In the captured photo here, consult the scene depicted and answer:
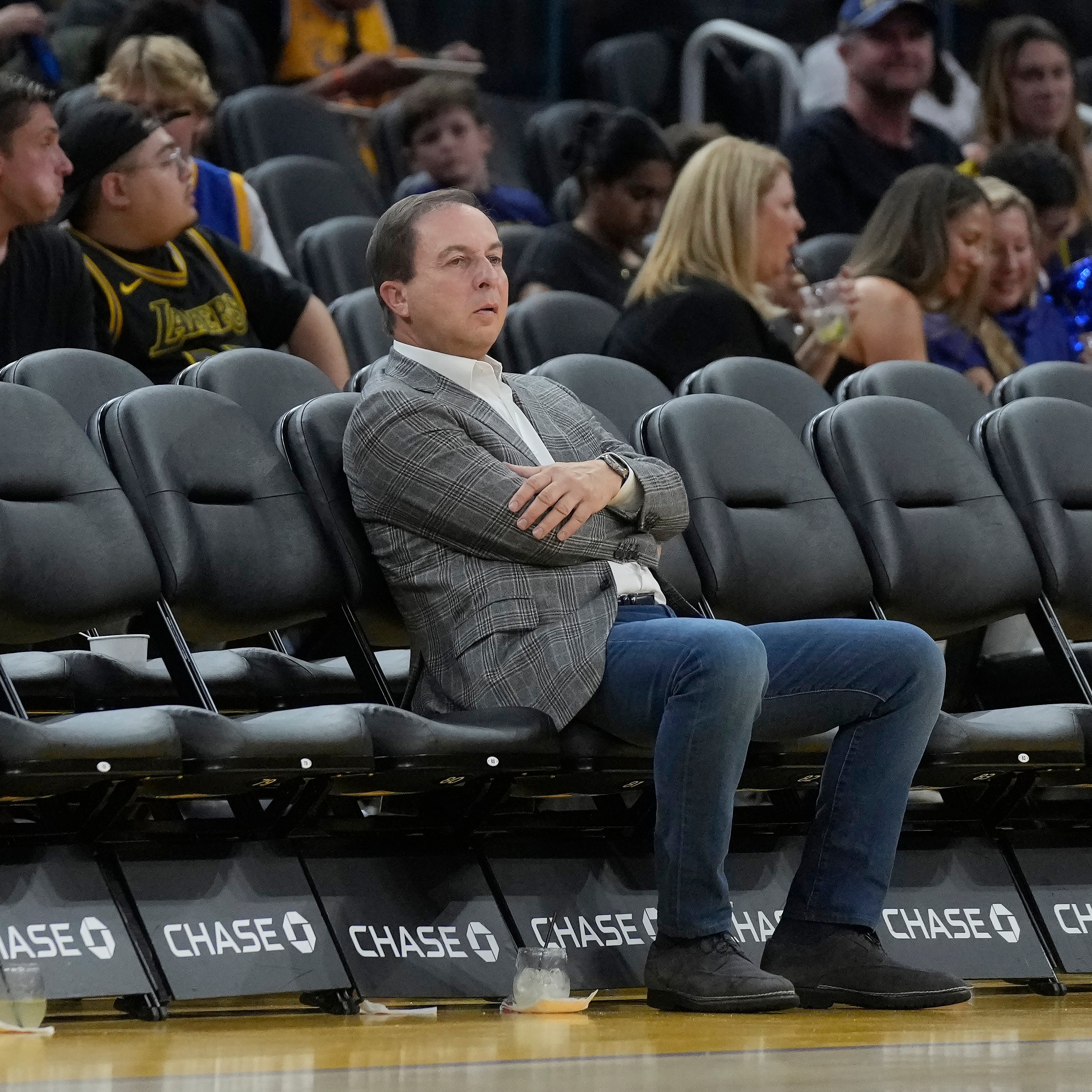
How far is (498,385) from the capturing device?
10.2ft

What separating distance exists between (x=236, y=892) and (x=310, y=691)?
456 mm

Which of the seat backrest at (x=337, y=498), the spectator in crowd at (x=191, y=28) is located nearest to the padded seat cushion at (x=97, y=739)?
the seat backrest at (x=337, y=498)

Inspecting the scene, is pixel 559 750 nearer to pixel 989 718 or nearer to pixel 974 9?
pixel 989 718

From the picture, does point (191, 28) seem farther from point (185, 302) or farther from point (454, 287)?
point (454, 287)

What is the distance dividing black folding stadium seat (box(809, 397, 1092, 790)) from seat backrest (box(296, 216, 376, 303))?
6.69 feet

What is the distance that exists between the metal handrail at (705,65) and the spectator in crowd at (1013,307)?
222cm

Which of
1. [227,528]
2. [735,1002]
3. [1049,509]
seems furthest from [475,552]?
[1049,509]

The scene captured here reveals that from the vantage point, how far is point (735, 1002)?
263 centimetres

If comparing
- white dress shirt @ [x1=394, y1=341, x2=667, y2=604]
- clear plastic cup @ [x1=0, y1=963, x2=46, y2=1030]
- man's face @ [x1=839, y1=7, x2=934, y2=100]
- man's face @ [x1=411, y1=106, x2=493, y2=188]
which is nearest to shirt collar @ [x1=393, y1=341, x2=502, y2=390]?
white dress shirt @ [x1=394, y1=341, x2=667, y2=604]

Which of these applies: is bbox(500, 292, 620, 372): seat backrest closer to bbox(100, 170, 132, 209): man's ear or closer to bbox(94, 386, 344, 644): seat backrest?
bbox(100, 170, 132, 209): man's ear

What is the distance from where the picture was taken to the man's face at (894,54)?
20.8ft

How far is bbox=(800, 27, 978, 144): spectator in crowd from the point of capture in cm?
723

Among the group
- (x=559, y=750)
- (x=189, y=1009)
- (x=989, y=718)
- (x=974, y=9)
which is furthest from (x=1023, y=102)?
(x=189, y=1009)

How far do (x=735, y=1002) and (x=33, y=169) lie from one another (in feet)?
Answer: 6.68
